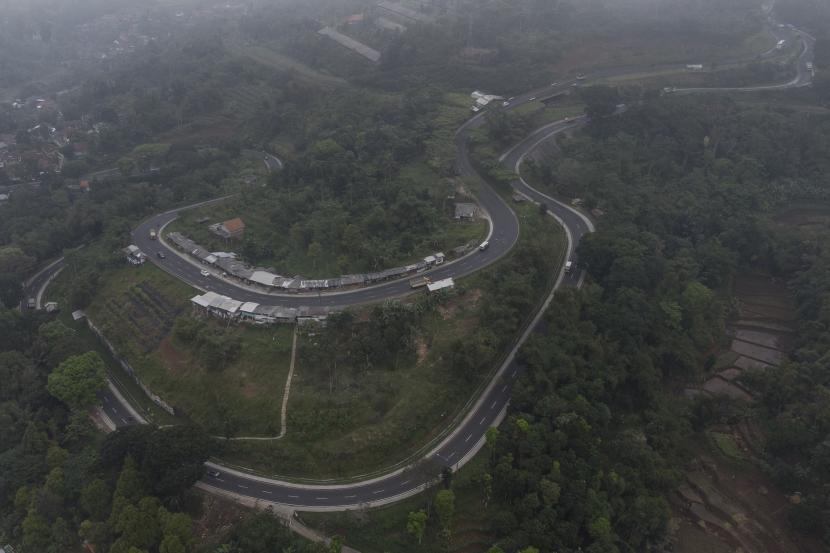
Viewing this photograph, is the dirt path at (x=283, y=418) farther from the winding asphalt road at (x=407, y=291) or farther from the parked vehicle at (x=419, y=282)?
the parked vehicle at (x=419, y=282)

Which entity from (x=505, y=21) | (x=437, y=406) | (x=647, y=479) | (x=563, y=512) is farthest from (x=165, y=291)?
(x=505, y=21)

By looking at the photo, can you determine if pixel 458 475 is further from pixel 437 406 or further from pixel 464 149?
pixel 464 149

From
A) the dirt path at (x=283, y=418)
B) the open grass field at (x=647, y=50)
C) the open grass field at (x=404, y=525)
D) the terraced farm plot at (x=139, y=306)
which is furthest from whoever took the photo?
the open grass field at (x=647, y=50)

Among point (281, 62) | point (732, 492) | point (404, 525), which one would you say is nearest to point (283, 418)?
point (404, 525)

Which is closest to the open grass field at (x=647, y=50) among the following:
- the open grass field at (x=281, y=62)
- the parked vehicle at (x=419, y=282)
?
the open grass field at (x=281, y=62)

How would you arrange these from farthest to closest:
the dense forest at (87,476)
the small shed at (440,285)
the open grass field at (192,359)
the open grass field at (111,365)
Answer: the small shed at (440,285)
the open grass field at (111,365)
the open grass field at (192,359)
the dense forest at (87,476)

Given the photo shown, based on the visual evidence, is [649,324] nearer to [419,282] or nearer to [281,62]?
[419,282]
